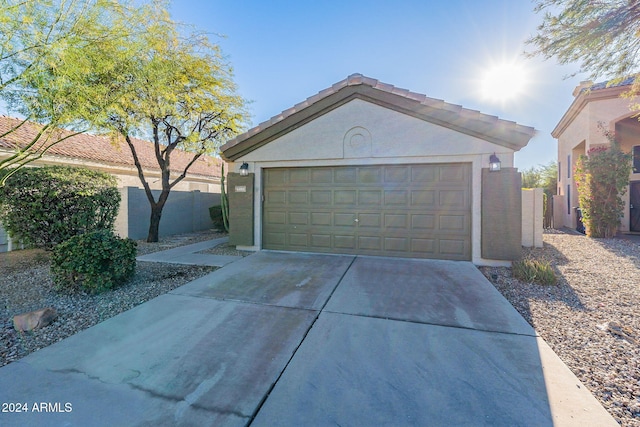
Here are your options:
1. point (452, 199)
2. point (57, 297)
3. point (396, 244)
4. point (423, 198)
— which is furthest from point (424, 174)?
point (57, 297)

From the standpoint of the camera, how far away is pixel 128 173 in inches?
511

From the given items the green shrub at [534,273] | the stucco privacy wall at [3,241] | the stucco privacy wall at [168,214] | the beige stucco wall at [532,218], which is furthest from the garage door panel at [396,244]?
the stucco privacy wall at [3,241]

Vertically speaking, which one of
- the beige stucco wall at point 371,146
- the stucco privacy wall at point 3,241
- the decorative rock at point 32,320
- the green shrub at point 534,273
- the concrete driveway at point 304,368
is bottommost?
the concrete driveway at point 304,368

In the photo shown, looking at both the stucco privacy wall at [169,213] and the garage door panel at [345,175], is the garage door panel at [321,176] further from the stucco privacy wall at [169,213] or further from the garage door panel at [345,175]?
the stucco privacy wall at [169,213]

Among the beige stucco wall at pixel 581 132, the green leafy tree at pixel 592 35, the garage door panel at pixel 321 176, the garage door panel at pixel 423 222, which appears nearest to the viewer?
the green leafy tree at pixel 592 35

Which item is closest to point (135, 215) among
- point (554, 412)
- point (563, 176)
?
point (554, 412)

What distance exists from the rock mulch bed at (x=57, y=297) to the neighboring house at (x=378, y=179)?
283 centimetres

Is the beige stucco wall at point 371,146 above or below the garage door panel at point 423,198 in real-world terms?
above

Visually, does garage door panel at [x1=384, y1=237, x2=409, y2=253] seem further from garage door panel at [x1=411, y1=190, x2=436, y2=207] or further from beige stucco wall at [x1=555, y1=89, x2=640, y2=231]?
beige stucco wall at [x1=555, y1=89, x2=640, y2=231]

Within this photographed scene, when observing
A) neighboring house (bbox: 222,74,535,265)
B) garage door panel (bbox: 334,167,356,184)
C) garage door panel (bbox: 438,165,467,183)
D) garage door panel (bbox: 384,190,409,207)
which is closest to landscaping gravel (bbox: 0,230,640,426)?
neighboring house (bbox: 222,74,535,265)

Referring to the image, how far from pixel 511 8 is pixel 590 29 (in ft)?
6.04

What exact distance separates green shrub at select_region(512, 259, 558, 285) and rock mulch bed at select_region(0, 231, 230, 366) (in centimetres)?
666

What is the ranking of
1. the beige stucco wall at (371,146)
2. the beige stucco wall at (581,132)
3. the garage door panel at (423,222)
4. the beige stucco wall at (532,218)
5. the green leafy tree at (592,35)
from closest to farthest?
the green leafy tree at (592,35), the beige stucco wall at (371,146), the garage door panel at (423,222), the beige stucco wall at (532,218), the beige stucco wall at (581,132)

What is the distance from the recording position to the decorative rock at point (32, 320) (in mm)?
3678
